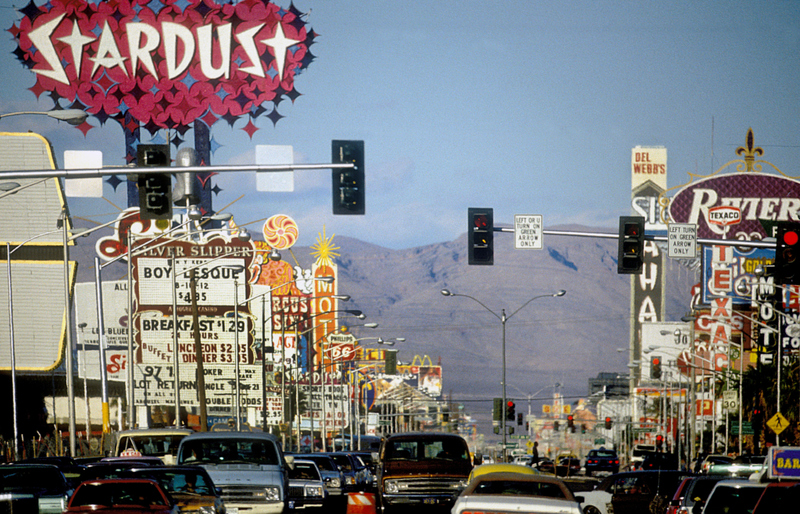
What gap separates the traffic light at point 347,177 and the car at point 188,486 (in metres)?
6.39

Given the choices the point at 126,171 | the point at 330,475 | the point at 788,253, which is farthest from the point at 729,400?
the point at 126,171

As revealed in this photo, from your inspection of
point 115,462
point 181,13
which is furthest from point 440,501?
point 181,13

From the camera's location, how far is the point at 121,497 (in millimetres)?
17641

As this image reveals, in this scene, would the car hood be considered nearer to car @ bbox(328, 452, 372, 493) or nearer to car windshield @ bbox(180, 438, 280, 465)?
car windshield @ bbox(180, 438, 280, 465)

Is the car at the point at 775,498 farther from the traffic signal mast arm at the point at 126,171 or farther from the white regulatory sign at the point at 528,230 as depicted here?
the white regulatory sign at the point at 528,230

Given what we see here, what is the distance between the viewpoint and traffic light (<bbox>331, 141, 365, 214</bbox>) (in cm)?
2330

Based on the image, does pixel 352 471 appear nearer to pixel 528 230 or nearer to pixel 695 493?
pixel 528 230

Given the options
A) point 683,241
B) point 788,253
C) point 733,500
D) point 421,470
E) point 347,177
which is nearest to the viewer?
point 733,500

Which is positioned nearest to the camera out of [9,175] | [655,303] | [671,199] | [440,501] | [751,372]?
[9,175]

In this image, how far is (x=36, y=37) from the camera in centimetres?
5681

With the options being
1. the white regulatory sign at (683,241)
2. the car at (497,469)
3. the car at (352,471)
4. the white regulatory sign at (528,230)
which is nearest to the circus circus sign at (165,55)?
the car at (352,471)

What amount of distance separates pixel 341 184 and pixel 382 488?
695 centimetres

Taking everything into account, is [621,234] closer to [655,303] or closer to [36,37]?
[36,37]

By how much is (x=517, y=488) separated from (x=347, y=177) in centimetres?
828
